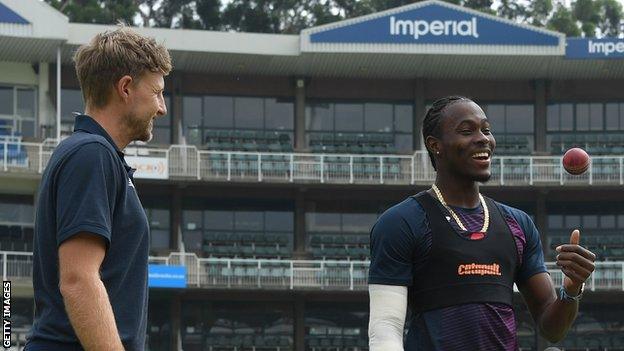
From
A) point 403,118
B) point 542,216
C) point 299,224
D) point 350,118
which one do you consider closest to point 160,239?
point 299,224

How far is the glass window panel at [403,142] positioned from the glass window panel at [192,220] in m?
6.52

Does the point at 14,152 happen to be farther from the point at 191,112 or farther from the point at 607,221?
the point at 607,221

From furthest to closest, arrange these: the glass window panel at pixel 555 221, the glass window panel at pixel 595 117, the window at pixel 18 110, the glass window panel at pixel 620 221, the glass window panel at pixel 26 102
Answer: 1. the glass window panel at pixel 595 117
2. the glass window panel at pixel 555 221
3. the glass window panel at pixel 620 221
4. the glass window panel at pixel 26 102
5. the window at pixel 18 110

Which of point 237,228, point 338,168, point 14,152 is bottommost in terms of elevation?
point 237,228

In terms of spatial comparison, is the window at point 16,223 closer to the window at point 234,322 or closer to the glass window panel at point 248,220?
the window at point 234,322

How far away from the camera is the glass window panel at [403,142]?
4236 cm

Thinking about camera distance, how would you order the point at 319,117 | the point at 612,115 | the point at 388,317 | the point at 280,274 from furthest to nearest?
the point at 612,115, the point at 319,117, the point at 280,274, the point at 388,317

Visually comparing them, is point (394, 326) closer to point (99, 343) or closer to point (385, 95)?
point (99, 343)

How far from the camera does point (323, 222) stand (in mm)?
41594

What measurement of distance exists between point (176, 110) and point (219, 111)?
4.53 feet

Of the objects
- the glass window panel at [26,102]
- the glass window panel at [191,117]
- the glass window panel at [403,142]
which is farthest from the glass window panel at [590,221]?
the glass window panel at [26,102]

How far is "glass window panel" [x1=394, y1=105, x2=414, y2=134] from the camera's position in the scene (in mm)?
42469

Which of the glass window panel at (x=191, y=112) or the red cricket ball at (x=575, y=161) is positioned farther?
the glass window panel at (x=191, y=112)

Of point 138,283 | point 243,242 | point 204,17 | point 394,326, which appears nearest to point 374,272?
point 394,326
